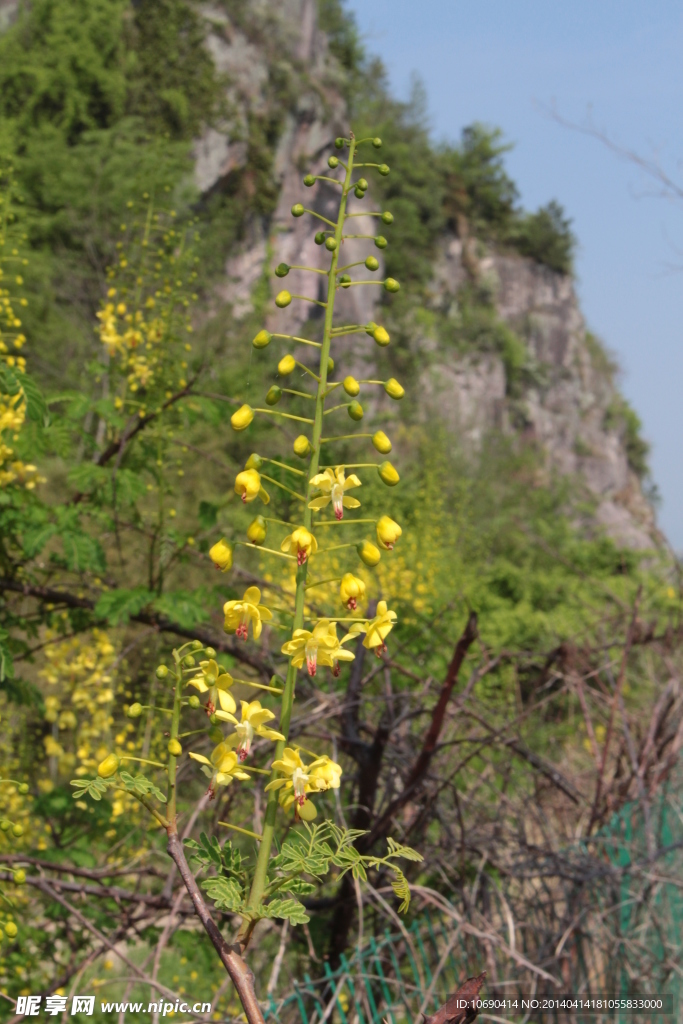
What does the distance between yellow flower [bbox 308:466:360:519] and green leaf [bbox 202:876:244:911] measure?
0.41 metres

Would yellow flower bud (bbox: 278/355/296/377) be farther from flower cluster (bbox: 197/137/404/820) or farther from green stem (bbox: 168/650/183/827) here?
green stem (bbox: 168/650/183/827)

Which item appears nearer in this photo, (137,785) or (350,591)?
(137,785)

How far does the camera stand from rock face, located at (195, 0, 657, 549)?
2052 cm

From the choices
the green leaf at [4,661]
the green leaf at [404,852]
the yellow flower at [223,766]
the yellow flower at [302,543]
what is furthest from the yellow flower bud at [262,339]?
the green leaf at [4,661]

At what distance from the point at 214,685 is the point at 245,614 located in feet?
0.28

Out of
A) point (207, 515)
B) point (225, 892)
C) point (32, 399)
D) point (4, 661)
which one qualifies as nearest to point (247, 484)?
point (225, 892)

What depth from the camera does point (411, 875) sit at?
2.20 metres

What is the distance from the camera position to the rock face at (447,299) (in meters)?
20.5

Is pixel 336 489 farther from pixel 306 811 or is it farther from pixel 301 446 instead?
pixel 306 811

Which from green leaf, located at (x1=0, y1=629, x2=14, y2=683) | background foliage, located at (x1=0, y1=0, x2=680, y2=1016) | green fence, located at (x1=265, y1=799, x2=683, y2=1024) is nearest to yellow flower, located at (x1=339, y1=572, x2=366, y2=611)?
background foliage, located at (x1=0, y1=0, x2=680, y2=1016)

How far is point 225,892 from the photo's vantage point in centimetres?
83

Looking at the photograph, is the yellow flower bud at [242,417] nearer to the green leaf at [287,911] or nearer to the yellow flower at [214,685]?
the yellow flower at [214,685]

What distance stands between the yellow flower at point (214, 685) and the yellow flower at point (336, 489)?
0.21m

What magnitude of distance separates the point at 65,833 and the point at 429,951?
112 centimetres
